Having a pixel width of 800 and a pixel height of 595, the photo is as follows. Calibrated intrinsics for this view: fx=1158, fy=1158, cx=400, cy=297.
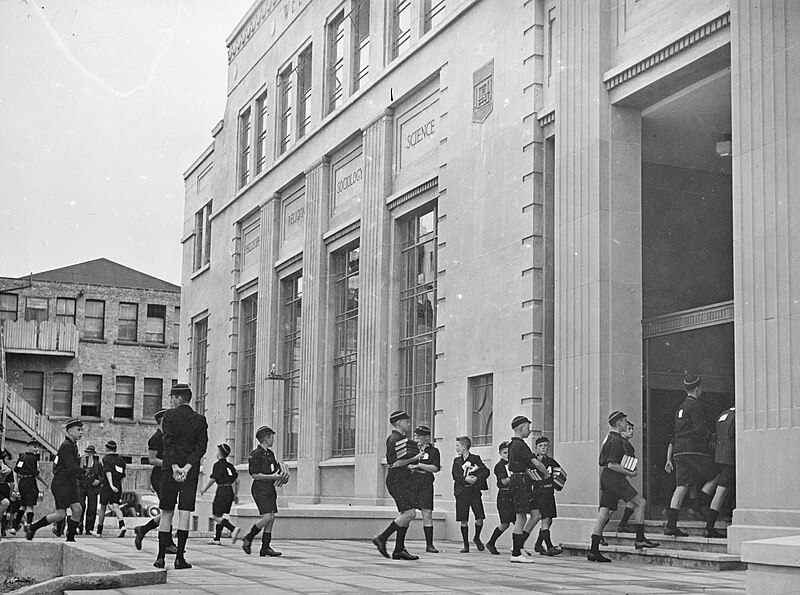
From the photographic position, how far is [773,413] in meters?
13.5

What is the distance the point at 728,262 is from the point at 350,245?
36.8ft

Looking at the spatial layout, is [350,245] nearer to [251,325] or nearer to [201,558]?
[251,325]

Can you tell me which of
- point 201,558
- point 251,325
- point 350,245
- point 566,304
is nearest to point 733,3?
point 566,304

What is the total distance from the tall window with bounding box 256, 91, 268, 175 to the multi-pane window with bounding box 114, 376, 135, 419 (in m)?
26.2

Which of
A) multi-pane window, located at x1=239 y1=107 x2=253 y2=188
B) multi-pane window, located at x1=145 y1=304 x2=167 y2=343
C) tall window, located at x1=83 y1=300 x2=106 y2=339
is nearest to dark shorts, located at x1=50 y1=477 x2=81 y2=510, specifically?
multi-pane window, located at x1=239 y1=107 x2=253 y2=188

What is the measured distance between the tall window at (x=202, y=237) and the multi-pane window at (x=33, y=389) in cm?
1759

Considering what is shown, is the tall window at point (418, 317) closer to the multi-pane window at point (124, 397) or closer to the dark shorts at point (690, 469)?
the dark shorts at point (690, 469)

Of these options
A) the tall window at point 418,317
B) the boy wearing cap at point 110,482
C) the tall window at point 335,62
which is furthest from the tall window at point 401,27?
the boy wearing cap at point 110,482

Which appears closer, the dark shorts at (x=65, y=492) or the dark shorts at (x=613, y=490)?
the dark shorts at (x=613, y=490)

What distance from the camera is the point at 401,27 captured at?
26672 mm

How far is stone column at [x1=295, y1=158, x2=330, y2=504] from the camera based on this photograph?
29.2m

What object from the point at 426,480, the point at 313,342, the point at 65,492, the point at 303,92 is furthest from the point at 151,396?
the point at 426,480

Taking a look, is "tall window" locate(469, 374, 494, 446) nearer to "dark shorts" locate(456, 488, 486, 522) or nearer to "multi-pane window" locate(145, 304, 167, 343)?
"dark shorts" locate(456, 488, 486, 522)

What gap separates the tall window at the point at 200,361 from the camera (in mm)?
41875
